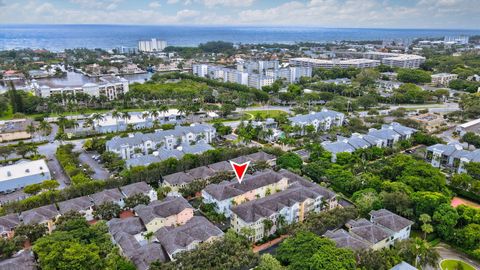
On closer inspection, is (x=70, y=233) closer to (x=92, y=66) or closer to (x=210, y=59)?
(x=92, y=66)

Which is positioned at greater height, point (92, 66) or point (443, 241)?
point (92, 66)

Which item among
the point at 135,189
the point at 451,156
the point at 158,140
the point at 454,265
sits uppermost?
the point at 158,140

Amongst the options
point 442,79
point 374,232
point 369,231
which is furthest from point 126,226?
point 442,79

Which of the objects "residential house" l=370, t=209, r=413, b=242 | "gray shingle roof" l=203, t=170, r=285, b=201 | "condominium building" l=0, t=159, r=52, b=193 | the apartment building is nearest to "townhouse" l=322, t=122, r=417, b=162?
"gray shingle roof" l=203, t=170, r=285, b=201

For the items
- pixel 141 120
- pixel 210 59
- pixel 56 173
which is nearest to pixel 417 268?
pixel 56 173

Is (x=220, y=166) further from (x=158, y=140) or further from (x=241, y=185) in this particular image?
(x=158, y=140)

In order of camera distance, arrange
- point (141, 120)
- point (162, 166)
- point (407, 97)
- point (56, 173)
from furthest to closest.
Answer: point (407, 97) → point (141, 120) → point (56, 173) → point (162, 166)

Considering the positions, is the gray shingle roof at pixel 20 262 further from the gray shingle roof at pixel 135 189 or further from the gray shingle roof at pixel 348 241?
the gray shingle roof at pixel 348 241
